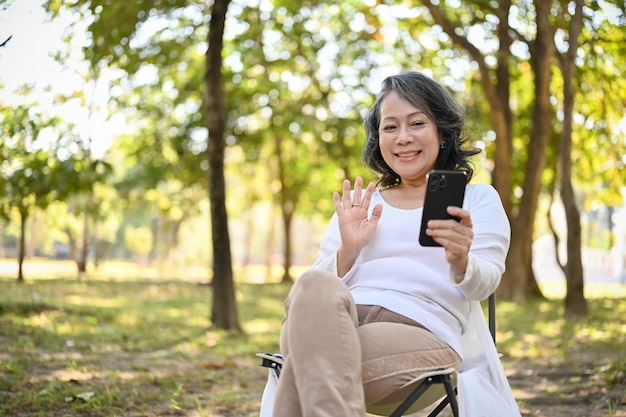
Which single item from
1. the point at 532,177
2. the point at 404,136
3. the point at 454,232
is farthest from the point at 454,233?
the point at 532,177

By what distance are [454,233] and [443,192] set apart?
13 centimetres

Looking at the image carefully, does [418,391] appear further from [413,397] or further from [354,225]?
[354,225]

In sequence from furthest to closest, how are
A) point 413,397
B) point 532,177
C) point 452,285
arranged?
point 532,177, point 452,285, point 413,397

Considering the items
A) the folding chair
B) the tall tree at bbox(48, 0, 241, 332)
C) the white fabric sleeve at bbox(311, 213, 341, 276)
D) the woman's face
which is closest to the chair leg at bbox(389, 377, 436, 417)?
the folding chair

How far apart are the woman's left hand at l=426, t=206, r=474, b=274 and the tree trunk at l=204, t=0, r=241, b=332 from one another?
585cm

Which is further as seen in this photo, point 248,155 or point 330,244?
point 248,155

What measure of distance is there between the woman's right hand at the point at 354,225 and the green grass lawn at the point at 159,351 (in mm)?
1767

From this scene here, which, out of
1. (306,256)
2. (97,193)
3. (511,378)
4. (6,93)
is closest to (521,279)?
(511,378)

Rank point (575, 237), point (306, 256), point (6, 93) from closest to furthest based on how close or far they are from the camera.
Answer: point (6, 93) → point (575, 237) → point (306, 256)

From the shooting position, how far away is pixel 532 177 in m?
12.6

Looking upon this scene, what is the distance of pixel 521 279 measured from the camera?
43.1 ft

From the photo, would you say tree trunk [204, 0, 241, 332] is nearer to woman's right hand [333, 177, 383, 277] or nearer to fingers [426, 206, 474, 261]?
woman's right hand [333, 177, 383, 277]

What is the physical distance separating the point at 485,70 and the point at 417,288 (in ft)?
32.3

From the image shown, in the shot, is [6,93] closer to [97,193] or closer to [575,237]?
[575,237]
